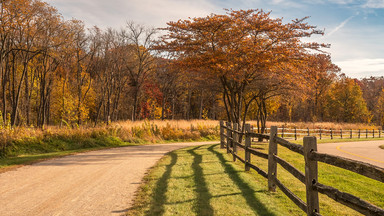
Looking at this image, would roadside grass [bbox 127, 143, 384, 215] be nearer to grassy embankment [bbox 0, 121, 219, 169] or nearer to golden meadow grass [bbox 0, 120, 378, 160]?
grassy embankment [bbox 0, 121, 219, 169]

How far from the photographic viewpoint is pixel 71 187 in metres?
7.25

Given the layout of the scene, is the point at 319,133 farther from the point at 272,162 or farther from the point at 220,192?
the point at 220,192

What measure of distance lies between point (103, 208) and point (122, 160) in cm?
637

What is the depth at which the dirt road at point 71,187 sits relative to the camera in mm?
5566

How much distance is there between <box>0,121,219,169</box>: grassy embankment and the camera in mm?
12727

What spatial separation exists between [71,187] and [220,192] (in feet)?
12.3

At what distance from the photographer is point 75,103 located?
3850 cm

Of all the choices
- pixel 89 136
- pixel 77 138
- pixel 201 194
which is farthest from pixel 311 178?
pixel 89 136

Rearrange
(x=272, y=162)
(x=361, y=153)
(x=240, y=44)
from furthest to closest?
(x=361, y=153) → (x=240, y=44) → (x=272, y=162)

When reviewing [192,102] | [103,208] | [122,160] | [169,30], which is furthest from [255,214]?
[192,102]

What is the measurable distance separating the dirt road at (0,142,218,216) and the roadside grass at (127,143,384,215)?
0.50 m

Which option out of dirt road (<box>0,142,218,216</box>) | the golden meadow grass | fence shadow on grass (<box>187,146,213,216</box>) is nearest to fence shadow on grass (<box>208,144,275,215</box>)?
fence shadow on grass (<box>187,146,213,216</box>)

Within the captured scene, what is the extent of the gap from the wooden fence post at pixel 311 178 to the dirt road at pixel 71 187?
3399 millimetres

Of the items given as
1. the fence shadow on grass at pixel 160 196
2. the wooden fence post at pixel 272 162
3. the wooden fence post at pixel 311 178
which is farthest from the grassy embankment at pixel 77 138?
the wooden fence post at pixel 311 178
